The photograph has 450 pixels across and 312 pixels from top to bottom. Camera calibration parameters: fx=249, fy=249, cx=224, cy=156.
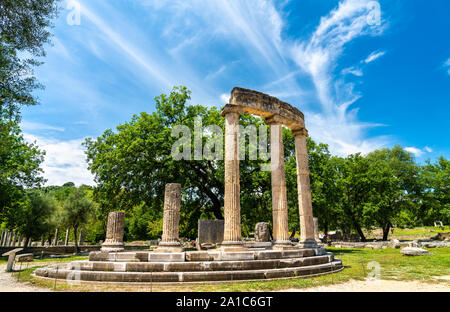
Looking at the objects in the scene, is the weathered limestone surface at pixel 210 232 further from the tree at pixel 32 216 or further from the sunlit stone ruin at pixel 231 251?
the tree at pixel 32 216

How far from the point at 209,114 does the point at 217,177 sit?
652 centimetres

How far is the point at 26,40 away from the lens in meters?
13.8

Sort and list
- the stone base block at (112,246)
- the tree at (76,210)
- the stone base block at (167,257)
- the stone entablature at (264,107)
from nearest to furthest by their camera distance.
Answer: the stone base block at (167,257) < the stone base block at (112,246) < the stone entablature at (264,107) < the tree at (76,210)

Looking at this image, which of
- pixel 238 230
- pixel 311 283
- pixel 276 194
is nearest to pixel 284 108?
pixel 276 194

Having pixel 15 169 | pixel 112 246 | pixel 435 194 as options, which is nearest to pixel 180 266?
pixel 112 246

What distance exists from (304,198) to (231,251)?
611cm

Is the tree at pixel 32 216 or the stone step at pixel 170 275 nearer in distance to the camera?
the stone step at pixel 170 275

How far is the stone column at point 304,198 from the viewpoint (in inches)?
544

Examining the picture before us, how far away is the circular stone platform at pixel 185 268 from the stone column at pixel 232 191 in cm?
106

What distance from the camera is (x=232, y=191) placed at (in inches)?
472

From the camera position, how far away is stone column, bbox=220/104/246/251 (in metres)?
11.2

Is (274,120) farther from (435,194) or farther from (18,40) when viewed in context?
(435,194)

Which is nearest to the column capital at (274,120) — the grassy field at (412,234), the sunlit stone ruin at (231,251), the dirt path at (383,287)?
the sunlit stone ruin at (231,251)

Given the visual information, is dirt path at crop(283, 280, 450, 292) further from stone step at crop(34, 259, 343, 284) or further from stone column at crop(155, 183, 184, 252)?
stone column at crop(155, 183, 184, 252)
